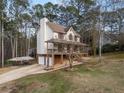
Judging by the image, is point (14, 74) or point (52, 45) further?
point (52, 45)

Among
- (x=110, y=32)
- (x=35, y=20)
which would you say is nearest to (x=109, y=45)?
(x=110, y=32)

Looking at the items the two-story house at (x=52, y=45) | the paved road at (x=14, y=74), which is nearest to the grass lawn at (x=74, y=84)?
the paved road at (x=14, y=74)

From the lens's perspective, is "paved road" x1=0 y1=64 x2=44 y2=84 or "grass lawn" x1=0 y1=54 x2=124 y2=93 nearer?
"grass lawn" x1=0 y1=54 x2=124 y2=93

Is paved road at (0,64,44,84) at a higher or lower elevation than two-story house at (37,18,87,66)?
lower

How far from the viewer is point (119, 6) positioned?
42250 millimetres

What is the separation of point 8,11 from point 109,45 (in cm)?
2499

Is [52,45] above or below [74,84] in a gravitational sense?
above

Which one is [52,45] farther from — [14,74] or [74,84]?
[74,84]

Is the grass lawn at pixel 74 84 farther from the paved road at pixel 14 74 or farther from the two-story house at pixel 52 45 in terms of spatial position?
the two-story house at pixel 52 45

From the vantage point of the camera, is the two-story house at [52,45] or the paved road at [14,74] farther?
the two-story house at [52,45]

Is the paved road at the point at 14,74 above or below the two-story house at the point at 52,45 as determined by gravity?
below

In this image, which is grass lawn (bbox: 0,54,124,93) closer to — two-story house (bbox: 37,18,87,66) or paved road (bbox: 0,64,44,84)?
paved road (bbox: 0,64,44,84)

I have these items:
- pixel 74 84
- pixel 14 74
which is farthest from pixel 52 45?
pixel 74 84

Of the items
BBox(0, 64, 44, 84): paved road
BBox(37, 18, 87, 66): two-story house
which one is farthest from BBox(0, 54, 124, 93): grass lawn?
BBox(37, 18, 87, 66): two-story house
